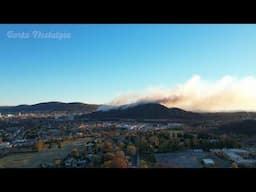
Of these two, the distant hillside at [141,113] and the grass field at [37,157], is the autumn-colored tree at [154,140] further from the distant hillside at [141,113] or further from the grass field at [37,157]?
the grass field at [37,157]

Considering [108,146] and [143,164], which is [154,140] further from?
[108,146]

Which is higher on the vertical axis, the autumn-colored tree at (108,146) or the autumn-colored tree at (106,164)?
the autumn-colored tree at (108,146)

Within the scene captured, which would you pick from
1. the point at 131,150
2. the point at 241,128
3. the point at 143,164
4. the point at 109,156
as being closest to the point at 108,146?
the point at 109,156

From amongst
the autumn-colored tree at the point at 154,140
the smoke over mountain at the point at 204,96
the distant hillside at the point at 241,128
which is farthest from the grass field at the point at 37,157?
the distant hillside at the point at 241,128

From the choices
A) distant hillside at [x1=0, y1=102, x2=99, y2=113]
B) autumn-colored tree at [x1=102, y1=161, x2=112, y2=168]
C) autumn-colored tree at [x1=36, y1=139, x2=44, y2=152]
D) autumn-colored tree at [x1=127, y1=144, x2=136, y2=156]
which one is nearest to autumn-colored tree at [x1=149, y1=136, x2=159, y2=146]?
autumn-colored tree at [x1=127, y1=144, x2=136, y2=156]
